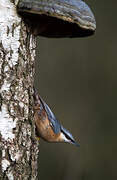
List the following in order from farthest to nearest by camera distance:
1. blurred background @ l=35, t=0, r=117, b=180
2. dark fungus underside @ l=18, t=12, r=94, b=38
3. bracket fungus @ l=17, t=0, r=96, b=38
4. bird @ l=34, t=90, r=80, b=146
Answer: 1. blurred background @ l=35, t=0, r=117, b=180
2. bird @ l=34, t=90, r=80, b=146
3. dark fungus underside @ l=18, t=12, r=94, b=38
4. bracket fungus @ l=17, t=0, r=96, b=38

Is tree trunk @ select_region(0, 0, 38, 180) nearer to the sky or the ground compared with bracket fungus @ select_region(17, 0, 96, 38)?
nearer to the ground

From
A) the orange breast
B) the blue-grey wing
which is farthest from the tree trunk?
the blue-grey wing

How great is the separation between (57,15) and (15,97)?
429 millimetres

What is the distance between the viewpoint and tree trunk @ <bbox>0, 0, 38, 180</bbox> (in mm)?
2045

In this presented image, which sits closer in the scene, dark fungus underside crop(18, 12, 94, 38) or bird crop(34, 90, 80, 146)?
dark fungus underside crop(18, 12, 94, 38)

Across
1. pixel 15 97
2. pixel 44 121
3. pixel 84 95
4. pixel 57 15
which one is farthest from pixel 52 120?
pixel 84 95

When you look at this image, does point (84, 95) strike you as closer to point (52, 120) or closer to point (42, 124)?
point (52, 120)

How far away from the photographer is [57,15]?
206cm

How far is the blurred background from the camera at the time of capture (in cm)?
555

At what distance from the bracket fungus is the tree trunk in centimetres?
6

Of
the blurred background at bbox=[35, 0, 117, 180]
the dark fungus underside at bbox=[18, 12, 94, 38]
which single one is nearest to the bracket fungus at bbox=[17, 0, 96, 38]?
the dark fungus underside at bbox=[18, 12, 94, 38]

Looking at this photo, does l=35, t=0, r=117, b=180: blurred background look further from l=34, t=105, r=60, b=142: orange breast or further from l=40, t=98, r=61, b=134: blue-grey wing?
l=34, t=105, r=60, b=142: orange breast

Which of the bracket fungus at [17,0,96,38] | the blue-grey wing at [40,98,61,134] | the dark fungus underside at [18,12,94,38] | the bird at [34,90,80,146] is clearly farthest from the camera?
the blue-grey wing at [40,98,61,134]

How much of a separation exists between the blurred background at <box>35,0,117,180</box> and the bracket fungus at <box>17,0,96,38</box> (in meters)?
3.21
